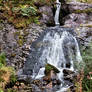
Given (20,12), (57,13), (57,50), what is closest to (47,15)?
(57,13)

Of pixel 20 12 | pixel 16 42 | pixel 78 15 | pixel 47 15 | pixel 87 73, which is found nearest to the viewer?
pixel 87 73

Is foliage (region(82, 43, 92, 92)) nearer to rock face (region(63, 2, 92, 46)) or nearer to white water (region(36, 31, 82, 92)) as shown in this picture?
white water (region(36, 31, 82, 92))

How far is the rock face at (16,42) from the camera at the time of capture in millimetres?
8836

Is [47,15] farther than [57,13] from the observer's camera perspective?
No

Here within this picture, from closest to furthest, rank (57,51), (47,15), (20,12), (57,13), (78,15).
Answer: (57,51) < (20,12) < (47,15) < (78,15) < (57,13)

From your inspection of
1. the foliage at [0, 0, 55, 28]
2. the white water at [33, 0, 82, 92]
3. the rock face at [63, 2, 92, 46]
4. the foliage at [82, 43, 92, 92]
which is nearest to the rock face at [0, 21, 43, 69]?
the foliage at [0, 0, 55, 28]

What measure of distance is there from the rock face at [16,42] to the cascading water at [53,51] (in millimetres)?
358

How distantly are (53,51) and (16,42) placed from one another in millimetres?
2232

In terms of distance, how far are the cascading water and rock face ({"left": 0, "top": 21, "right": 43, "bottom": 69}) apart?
358 mm

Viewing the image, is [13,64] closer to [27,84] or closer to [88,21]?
[27,84]

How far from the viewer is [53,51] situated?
9.30m

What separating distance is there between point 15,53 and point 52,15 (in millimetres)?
5460

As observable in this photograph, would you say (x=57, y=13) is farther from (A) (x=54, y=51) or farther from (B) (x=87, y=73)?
(B) (x=87, y=73)

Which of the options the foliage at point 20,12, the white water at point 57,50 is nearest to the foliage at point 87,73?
the white water at point 57,50
